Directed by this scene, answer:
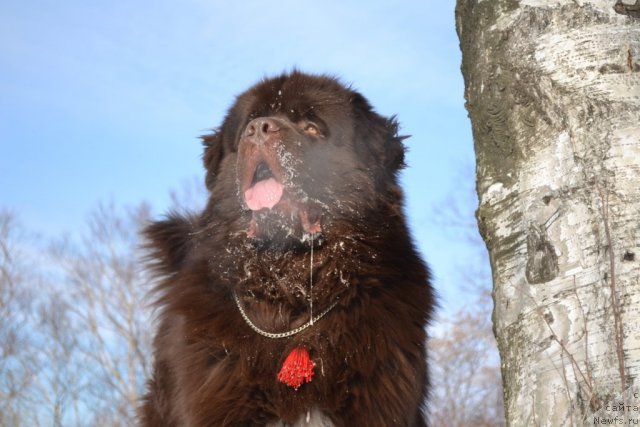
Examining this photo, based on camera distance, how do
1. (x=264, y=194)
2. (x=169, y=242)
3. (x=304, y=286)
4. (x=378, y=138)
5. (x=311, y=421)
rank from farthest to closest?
(x=169, y=242) < (x=378, y=138) < (x=264, y=194) < (x=304, y=286) < (x=311, y=421)

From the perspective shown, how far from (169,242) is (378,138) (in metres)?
1.58

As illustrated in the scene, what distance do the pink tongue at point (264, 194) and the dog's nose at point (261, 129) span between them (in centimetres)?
25

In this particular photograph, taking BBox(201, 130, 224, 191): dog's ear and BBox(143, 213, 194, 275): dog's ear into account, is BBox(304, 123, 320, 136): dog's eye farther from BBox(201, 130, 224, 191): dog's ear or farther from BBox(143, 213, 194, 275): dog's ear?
BBox(143, 213, 194, 275): dog's ear

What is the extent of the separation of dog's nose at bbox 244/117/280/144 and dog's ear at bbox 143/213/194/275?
3.40 feet

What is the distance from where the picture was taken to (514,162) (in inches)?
108

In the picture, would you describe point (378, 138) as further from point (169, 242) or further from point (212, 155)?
point (169, 242)

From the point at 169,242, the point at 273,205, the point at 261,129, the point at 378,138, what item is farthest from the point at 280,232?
the point at 169,242

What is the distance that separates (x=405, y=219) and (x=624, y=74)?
1.94 metres

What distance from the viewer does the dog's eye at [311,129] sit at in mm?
4367

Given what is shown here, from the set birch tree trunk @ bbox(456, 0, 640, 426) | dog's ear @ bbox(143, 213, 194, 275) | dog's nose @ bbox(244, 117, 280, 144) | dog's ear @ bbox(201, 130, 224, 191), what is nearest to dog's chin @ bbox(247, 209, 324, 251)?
dog's nose @ bbox(244, 117, 280, 144)

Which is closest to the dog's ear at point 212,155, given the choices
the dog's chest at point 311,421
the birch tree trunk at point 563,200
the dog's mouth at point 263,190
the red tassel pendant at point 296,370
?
the dog's mouth at point 263,190

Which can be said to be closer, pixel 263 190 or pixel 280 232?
pixel 280 232

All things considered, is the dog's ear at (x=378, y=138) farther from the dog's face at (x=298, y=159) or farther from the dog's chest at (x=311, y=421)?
the dog's chest at (x=311, y=421)

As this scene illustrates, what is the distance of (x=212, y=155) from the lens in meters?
4.78
